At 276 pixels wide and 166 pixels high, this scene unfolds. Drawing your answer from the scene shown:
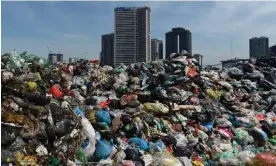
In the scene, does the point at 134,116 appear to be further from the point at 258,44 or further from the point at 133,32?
the point at 133,32

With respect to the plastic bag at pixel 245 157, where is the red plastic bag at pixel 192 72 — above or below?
above

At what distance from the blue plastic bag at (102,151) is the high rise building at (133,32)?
32.2 metres

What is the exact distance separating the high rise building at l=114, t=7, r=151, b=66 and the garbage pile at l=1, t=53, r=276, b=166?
27.7 metres

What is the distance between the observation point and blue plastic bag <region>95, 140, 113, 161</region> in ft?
15.0

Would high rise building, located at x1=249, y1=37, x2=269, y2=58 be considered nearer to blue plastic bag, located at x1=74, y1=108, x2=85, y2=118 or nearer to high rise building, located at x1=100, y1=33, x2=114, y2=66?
high rise building, located at x1=100, y1=33, x2=114, y2=66

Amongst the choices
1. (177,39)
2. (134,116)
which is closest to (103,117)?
A: (134,116)

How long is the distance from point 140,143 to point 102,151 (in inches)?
29.5

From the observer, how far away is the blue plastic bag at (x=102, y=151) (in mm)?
4574

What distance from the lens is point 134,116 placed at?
5.67 metres

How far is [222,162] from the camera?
5.29 m

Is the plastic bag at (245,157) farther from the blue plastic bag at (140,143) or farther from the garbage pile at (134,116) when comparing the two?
the blue plastic bag at (140,143)

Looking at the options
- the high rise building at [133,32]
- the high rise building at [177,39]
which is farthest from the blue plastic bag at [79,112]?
the high rise building at [177,39]

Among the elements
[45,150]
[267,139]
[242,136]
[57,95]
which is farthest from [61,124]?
[267,139]

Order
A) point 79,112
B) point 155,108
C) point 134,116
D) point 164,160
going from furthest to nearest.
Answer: point 155,108, point 134,116, point 79,112, point 164,160
